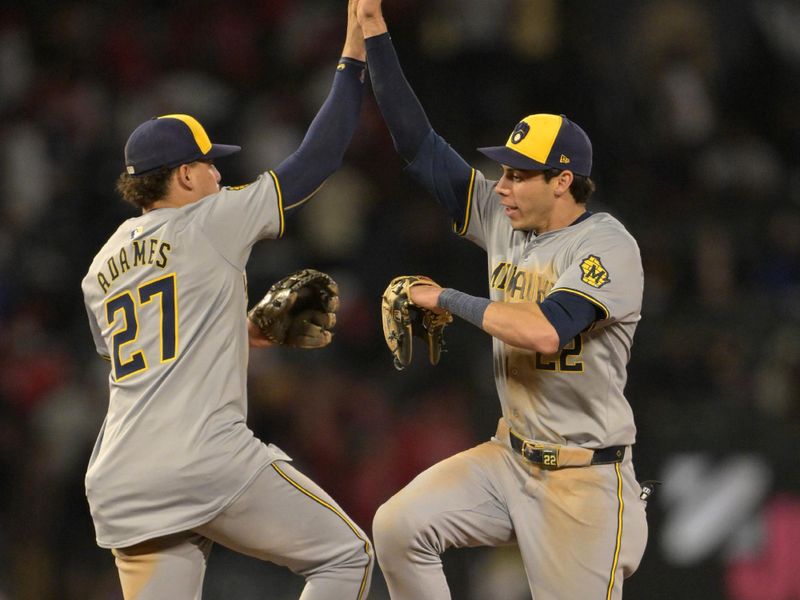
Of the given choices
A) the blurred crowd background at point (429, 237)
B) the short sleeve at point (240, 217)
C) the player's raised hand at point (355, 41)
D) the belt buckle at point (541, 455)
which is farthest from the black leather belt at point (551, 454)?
the blurred crowd background at point (429, 237)

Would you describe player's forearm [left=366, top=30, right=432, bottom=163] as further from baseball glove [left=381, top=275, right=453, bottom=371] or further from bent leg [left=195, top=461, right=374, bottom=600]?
bent leg [left=195, top=461, right=374, bottom=600]

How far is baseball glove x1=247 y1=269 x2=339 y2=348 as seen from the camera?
403 centimetres

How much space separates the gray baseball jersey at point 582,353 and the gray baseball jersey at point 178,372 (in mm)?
844

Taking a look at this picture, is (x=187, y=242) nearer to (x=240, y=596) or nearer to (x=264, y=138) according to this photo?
(x=240, y=596)

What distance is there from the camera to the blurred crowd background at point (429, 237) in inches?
235

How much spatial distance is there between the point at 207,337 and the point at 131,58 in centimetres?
580

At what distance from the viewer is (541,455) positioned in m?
3.78

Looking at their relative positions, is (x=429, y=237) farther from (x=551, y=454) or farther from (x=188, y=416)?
(x=188, y=416)

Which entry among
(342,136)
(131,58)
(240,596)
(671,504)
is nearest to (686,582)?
(671,504)

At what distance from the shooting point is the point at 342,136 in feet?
12.7

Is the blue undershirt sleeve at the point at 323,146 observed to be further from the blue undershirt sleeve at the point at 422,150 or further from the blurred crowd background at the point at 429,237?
the blurred crowd background at the point at 429,237

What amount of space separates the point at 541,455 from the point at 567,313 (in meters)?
0.50

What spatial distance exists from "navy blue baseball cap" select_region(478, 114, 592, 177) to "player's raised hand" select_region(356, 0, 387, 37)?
585mm

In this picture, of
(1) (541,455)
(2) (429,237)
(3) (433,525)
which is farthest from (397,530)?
(2) (429,237)
